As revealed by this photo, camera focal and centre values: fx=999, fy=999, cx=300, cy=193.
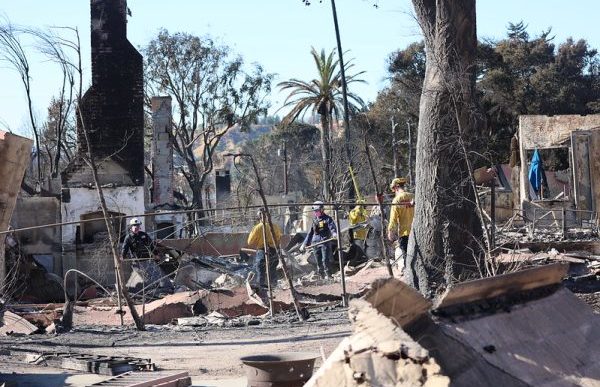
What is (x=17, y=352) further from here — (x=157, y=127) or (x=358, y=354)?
(x=157, y=127)

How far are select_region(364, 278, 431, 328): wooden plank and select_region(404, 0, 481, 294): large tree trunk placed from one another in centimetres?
750

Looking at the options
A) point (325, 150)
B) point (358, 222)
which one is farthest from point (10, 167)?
point (325, 150)

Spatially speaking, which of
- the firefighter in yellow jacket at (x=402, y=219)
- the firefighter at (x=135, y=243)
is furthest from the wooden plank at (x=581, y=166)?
the firefighter in yellow jacket at (x=402, y=219)

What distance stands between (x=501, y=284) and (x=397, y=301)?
140 centimetres

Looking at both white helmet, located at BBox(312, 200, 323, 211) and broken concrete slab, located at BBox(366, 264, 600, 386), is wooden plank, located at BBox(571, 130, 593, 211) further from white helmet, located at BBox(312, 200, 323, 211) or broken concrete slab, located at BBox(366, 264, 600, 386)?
broken concrete slab, located at BBox(366, 264, 600, 386)

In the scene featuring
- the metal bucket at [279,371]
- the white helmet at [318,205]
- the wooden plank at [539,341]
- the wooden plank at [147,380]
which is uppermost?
the white helmet at [318,205]

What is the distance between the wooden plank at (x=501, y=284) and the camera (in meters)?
5.79

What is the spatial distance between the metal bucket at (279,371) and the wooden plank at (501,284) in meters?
1.78

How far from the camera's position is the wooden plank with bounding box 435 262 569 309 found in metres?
5.79

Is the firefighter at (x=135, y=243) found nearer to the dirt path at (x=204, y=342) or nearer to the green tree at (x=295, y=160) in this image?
the dirt path at (x=204, y=342)

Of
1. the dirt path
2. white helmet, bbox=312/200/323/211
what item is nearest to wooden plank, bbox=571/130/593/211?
white helmet, bbox=312/200/323/211

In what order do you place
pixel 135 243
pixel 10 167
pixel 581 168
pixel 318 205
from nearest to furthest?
pixel 318 205, pixel 10 167, pixel 135 243, pixel 581 168

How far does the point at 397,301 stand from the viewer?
5.16m

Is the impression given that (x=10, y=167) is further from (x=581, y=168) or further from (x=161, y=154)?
(x=161, y=154)
